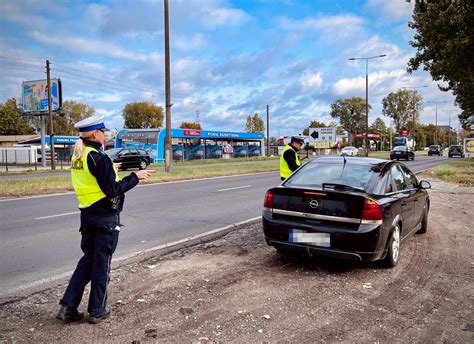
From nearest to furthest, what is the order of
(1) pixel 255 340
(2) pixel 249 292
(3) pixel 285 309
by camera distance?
1. (1) pixel 255 340
2. (3) pixel 285 309
3. (2) pixel 249 292

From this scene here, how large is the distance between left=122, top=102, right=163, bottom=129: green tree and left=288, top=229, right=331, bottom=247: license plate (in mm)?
81292

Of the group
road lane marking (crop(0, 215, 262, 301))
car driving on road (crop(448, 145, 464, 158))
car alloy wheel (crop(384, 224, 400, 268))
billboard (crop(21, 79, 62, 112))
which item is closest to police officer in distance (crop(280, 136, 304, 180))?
road lane marking (crop(0, 215, 262, 301))

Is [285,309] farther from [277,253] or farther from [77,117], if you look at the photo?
[77,117]

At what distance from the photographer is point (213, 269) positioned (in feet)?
16.5

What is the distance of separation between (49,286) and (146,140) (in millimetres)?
35836

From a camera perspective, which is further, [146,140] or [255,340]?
[146,140]

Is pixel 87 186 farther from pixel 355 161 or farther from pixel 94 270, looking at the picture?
pixel 355 161

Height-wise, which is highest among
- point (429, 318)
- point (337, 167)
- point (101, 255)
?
point (337, 167)

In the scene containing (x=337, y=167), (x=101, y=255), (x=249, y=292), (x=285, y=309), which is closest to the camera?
(x=101, y=255)

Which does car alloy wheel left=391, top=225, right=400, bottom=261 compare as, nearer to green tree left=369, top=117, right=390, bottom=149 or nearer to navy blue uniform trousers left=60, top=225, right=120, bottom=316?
navy blue uniform trousers left=60, top=225, right=120, bottom=316

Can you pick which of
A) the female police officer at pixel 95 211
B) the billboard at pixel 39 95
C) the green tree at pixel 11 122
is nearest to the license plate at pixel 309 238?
the female police officer at pixel 95 211

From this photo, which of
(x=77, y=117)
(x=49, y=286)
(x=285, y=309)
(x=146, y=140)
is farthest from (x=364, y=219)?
(x=77, y=117)

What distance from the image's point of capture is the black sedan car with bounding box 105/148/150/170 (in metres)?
28.1

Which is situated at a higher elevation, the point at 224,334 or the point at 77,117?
the point at 77,117
